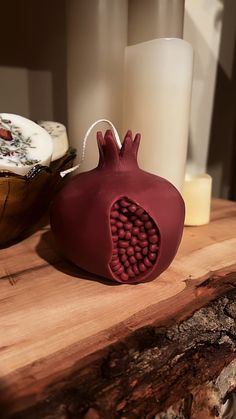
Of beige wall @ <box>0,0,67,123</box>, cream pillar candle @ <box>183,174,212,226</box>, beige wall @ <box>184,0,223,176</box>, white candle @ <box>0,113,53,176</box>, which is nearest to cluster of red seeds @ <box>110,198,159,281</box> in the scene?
white candle @ <box>0,113,53,176</box>

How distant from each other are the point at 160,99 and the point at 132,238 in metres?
0.20

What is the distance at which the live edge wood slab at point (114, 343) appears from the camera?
0.74 feet

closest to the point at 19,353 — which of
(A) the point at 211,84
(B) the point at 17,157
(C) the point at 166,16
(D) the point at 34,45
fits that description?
(B) the point at 17,157

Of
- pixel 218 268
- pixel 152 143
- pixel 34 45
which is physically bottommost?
pixel 218 268

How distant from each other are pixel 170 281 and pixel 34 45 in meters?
0.51

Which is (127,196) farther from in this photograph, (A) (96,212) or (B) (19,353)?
(B) (19,353)

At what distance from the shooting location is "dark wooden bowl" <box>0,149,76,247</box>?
362mm

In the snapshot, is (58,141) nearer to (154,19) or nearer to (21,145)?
(21,145)

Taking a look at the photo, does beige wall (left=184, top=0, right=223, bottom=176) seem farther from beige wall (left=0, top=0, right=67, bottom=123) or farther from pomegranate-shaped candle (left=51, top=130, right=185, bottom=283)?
pomegranate-shaped candle (left=51, top=130, right=185, bottom=283)

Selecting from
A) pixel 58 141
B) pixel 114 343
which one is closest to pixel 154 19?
pixel 58 141

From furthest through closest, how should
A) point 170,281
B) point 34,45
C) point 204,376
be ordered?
point 34,45
point 170,281
point 204,376

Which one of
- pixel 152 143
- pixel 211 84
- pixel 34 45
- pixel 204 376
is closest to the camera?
pixel 204 376

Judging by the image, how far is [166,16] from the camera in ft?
1.68

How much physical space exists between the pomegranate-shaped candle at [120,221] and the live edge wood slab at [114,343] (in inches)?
1.0
